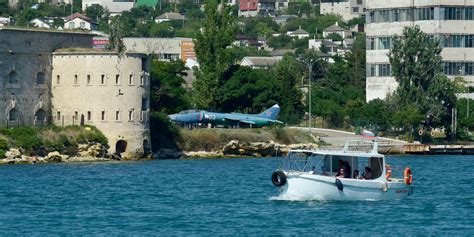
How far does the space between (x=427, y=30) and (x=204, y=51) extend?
23.9m

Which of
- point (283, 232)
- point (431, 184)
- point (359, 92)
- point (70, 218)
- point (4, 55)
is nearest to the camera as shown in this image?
point (283, 232)

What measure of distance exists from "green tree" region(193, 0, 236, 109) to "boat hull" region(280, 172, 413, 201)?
5839 centimetres

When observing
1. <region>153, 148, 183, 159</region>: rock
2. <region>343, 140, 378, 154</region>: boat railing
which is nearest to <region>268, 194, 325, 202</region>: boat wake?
<region>343, 140, 378, 154</region>: boat railing

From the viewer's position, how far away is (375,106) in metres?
137

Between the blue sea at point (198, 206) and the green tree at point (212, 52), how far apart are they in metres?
33.6

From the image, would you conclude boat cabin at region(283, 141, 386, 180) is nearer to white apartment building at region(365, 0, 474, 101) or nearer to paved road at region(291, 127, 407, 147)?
paved road at region(291, 127, 407, 147)

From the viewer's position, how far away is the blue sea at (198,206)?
62.6m

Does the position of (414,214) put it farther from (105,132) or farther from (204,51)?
(204,51)

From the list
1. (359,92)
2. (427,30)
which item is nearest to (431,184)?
(427,30)

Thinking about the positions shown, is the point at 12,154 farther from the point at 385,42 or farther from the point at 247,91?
the point at 385,42

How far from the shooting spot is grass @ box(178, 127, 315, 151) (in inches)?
4567

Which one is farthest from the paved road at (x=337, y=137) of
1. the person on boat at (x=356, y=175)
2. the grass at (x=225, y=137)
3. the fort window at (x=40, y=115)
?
the person on boat at (x=356, y=175)

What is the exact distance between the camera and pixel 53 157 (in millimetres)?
103000

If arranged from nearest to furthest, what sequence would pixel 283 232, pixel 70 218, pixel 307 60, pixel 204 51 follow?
pixel 283 232, pixel 70 218, pixel 204 51, pixel 307 60
